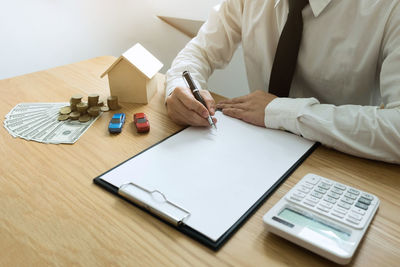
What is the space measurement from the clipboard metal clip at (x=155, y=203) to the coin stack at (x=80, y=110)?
0.34m

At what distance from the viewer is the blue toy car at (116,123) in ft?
2.62

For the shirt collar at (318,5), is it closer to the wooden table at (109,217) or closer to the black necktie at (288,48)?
the black necktie at (288,48)

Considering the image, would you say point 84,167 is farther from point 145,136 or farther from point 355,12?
point 355,12

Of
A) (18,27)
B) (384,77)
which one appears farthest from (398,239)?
(18,27)

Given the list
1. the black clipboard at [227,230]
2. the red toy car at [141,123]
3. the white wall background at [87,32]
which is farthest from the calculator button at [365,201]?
the white wall background at [87,32]

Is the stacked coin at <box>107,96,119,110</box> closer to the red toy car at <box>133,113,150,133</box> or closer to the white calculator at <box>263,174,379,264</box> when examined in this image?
the red toy car at <box>133,113,150,133</box>

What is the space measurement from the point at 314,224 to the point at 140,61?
2.13 ft

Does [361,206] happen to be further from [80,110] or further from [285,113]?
[80,110]

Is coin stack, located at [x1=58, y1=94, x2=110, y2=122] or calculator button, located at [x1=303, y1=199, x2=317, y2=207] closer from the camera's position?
→ calculator button, located at [x1=303, y1=199, x2=317, y2=207]

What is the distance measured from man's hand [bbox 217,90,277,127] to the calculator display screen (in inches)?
12.6

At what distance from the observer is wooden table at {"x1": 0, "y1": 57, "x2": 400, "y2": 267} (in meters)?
0.48

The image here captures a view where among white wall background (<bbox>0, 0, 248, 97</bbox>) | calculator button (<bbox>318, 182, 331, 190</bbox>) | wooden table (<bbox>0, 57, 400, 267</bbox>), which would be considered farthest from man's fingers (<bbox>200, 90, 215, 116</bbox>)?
white wall background (<bbox>0, 0, 248, 97</bbox>)

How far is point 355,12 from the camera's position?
867 millimetres

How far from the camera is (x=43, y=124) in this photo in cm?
83
